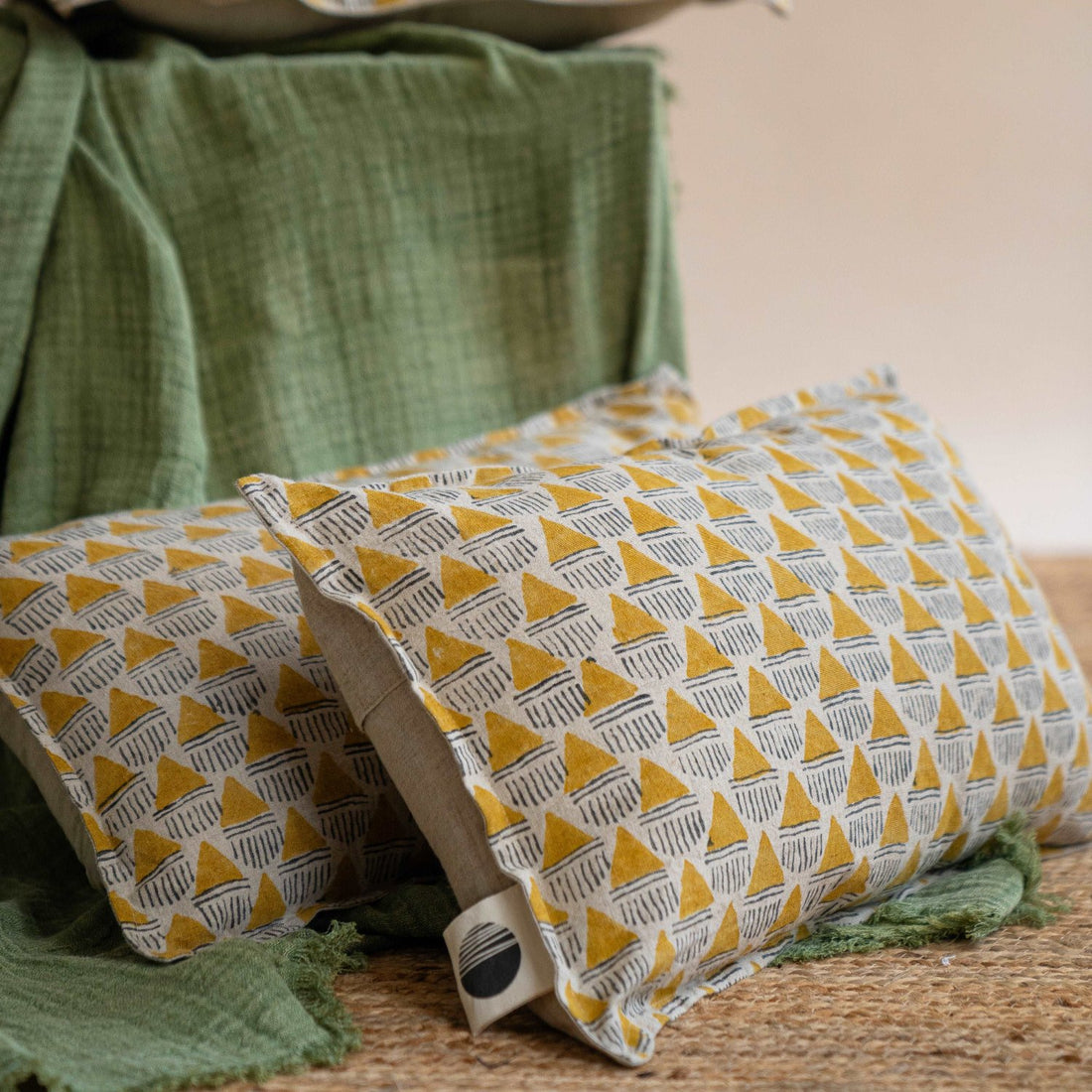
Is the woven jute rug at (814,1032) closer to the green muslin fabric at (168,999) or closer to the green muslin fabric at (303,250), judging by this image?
the green muslin fabric at (168,999)

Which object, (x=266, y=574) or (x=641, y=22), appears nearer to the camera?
(x=266, y=574)

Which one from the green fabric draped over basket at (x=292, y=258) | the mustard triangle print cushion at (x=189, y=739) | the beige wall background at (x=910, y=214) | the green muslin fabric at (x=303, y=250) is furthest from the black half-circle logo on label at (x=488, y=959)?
the beige wall background at (x=910, y=214)

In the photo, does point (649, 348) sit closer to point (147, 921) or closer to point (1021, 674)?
point (1021, 674)

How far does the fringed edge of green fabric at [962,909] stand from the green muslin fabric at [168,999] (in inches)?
8.9

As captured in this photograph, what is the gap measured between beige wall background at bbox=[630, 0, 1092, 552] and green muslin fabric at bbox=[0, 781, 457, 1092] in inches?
74.5

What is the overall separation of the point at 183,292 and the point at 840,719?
2.30 ft

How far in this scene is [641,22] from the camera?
1298 mm

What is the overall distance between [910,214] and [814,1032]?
211cm

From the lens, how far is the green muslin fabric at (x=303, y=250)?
102 centimetres

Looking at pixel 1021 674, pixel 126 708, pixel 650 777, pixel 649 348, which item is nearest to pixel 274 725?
pixel 126 708

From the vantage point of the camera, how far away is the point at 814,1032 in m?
0.58

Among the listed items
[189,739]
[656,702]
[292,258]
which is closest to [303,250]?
[292,258]

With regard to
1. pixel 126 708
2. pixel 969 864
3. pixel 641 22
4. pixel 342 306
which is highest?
pixel 641 22

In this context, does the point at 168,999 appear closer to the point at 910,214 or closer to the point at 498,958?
the point at 498,958
